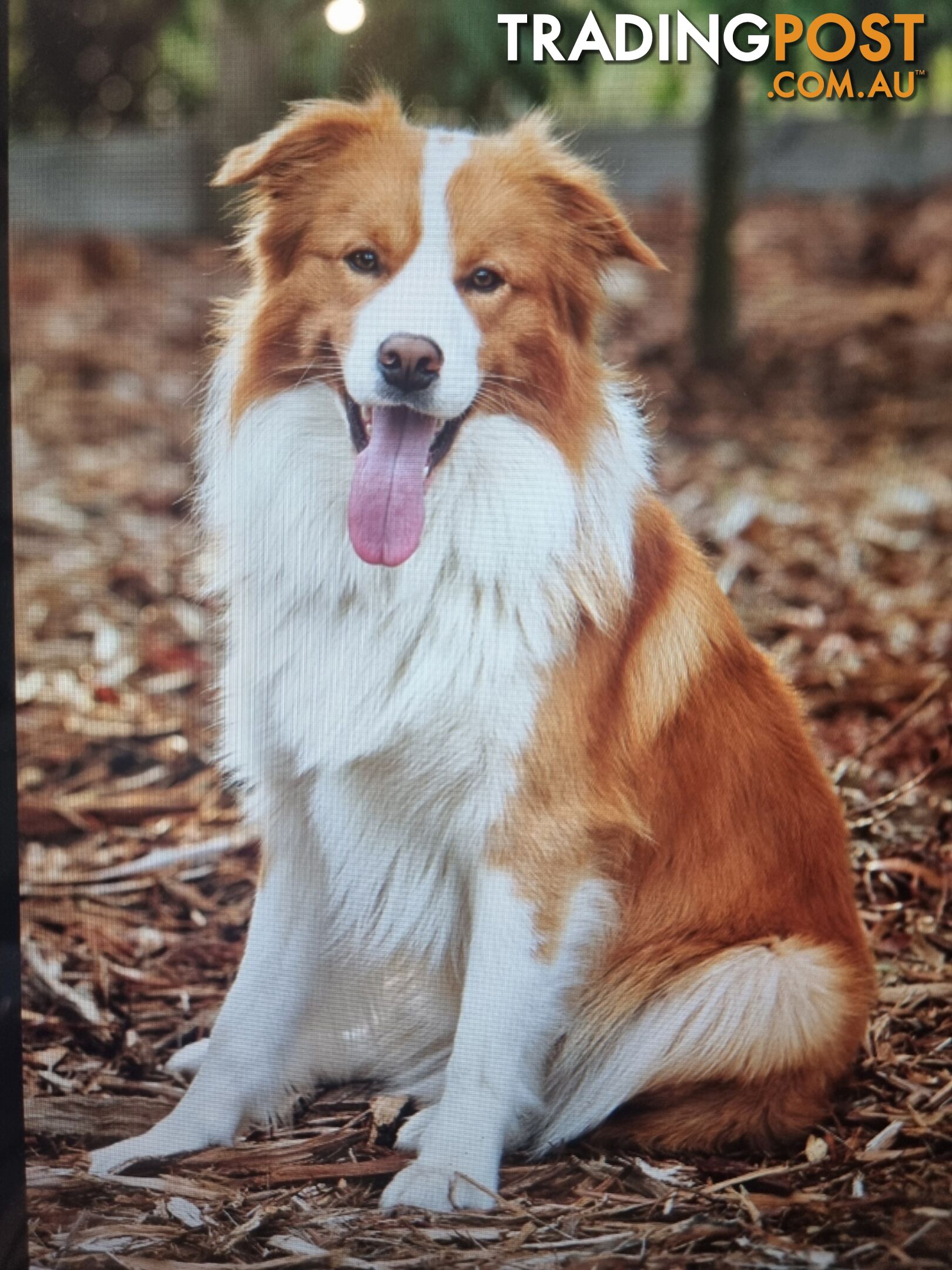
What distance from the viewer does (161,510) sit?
1.69 metres

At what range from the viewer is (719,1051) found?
57.0 inches

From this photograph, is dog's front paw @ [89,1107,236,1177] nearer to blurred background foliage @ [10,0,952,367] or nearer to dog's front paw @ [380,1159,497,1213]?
dog's front paw @ [380,1159,497,1213]

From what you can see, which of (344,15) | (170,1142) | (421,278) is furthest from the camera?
(170,1142)

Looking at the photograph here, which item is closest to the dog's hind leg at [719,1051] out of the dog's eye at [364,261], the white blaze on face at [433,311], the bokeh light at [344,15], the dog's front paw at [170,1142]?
the dog's front paw at [170,1142]

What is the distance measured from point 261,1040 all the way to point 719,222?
3.48 feet

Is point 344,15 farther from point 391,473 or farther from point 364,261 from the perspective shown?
point 391,473

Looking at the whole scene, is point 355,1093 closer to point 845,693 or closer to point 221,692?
point 221,692

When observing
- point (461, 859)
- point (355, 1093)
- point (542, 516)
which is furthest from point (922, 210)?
point (355, 1093)

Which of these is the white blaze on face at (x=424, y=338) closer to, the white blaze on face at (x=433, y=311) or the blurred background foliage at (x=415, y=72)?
the white blaze on face at (x=433, y=311)

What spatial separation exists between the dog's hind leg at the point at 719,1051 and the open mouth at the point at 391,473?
1.79 feet

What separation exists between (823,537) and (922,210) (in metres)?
0.39

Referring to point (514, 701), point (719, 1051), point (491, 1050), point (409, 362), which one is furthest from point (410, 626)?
point (719, 1051)

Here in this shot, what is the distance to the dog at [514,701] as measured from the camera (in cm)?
138

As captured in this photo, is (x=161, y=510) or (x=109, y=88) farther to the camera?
(x=161, y=510)
